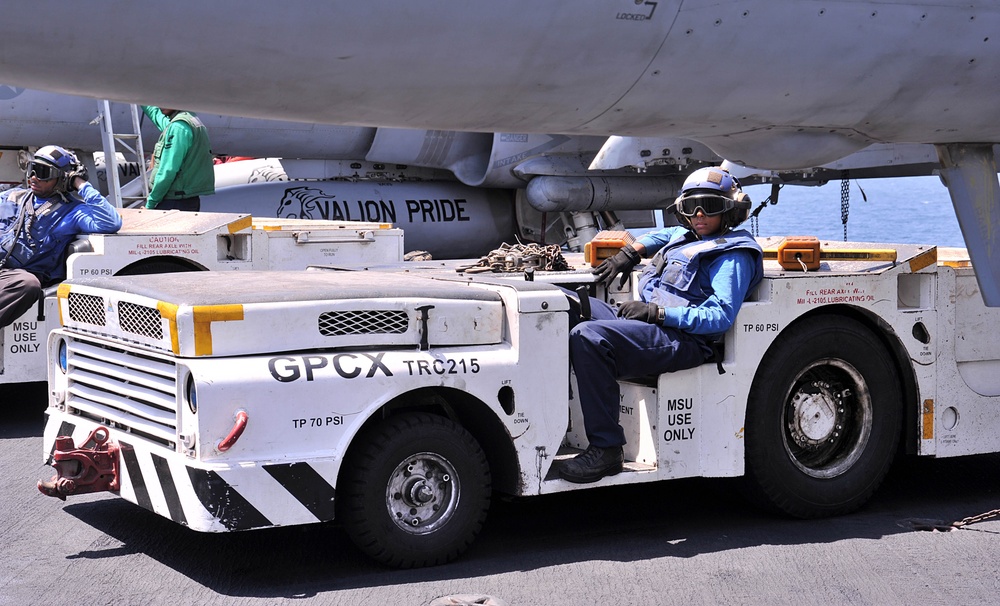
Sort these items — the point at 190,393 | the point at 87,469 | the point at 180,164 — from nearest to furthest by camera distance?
the point at 190,393, the point at 87,469, the point at 180,164

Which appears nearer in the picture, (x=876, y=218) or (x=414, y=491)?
(x=414, y=491)

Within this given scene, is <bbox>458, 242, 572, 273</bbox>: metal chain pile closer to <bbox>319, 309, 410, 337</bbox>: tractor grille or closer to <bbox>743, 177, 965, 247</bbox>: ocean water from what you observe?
<bbox>319, 309, 410, 337</bbox>: tractor grille

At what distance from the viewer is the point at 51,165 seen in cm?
770

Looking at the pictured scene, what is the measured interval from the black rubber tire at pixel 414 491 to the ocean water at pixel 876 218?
11.1 metres

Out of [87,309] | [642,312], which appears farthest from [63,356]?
[642,312]

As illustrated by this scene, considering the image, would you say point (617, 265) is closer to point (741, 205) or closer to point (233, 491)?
point (741, 205)

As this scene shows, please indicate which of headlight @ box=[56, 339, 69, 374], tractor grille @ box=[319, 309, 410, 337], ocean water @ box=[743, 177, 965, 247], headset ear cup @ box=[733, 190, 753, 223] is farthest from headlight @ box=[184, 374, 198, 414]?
ocean water @ box=[743, 177, 965, 247]

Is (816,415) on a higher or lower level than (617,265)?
lower

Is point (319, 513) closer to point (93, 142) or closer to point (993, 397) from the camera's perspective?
point (993, 397)

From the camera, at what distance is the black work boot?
16.1 ft

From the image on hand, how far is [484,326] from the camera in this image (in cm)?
485

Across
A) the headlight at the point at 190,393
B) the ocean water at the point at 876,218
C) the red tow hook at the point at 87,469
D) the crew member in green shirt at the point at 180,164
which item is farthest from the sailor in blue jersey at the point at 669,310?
the ocean water at the point at 876,218

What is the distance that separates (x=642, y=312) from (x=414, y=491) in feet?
4.18

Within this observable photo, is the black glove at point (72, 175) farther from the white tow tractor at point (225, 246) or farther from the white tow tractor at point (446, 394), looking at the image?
the white tow tractor at point (446, 394)
